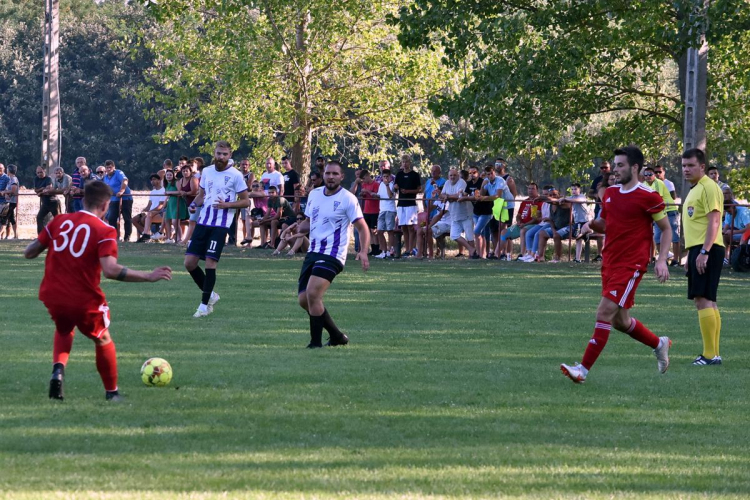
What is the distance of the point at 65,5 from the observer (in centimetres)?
7719

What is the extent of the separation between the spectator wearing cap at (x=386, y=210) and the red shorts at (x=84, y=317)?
58.1ft

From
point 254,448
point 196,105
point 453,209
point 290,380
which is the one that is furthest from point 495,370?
point 196,105

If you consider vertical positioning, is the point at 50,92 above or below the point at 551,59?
below

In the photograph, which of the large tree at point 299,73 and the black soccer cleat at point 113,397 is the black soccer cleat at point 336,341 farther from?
the large tree at point 299,73

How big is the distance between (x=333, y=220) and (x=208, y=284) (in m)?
2.96

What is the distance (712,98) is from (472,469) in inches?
937

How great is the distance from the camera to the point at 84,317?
7.89 metres

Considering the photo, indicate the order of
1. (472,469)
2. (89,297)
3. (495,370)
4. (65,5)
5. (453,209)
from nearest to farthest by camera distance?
1. (472,469)
2. (89,297)
3. (495,370)
4. (453,209)
5. (65,5)

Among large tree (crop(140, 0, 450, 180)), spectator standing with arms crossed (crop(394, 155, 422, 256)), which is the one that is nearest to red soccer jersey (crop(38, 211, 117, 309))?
spectator standing with arms crossed (crop(394, 155, 422, 256))

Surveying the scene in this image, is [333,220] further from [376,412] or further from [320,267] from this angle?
[376,412]

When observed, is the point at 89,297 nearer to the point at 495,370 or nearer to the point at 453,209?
the point at 495,370

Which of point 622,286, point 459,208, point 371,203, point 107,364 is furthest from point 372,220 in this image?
point 107,364

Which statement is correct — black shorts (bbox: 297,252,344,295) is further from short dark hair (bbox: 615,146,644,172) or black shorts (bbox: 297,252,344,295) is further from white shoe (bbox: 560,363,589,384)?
short dark hair (bbox: 615,146,644,172)

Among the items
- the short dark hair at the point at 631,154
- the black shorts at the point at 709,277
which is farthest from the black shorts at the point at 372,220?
the short dark hair at the point at 631,154
